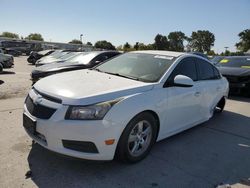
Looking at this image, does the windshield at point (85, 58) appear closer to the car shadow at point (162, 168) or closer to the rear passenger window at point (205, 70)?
the rear passenger window at point (205, 70)

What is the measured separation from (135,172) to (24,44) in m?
43.3

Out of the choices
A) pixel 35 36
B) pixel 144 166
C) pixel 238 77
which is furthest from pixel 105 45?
pixel 144 166

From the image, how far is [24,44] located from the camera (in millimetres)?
42031

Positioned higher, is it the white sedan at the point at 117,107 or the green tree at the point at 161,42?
the green tree at the point at 161,42

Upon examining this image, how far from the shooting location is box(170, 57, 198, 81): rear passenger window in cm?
422

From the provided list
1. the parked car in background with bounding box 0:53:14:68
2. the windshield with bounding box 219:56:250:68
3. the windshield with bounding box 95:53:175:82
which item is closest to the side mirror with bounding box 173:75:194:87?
the windshield with bounding box 95:53:175:82

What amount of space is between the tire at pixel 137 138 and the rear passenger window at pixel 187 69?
0.91 metres

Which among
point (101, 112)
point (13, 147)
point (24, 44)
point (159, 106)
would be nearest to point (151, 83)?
point (159, 106)

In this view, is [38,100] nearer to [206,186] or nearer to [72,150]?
[72,150]

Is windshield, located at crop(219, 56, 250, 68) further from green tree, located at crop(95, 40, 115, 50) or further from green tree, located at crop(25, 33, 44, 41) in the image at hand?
green tree, located at crop(25, 33, 44, 41)

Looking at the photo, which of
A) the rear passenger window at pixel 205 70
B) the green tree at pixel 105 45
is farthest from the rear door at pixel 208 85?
the green tree at pixel 105 45

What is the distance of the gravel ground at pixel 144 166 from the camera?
3.06 meters

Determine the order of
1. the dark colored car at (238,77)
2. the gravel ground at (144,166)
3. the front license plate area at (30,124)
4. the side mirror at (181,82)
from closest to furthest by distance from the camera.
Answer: the gravel ground at (144,166) < the front license plate area at (30,124) < the side mirror at (181,82) < the dark colored car at (238,77)

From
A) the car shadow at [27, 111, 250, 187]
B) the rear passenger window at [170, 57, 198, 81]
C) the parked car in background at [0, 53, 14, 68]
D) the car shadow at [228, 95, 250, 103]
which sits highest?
the rear passenger window at [170, 57, 198, 81]
